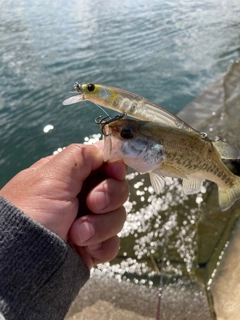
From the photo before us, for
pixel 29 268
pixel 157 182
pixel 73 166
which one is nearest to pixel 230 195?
pixel 157 182

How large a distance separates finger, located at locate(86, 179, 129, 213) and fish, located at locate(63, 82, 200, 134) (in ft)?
1.58

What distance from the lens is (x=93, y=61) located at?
1234cm

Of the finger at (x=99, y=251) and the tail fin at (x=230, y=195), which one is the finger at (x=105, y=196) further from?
the tail fin at (x=230, y=195)

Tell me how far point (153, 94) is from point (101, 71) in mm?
2615

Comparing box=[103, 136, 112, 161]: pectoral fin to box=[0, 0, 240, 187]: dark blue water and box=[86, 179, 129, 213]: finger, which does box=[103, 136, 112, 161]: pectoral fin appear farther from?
box=[0, 0, 240, 187]: dark blue water

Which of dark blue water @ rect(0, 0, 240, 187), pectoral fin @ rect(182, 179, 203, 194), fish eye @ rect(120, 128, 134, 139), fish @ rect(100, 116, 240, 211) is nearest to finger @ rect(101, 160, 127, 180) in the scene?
fish @ rect(100, 116, 240, 211)

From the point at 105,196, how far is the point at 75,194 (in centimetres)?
19

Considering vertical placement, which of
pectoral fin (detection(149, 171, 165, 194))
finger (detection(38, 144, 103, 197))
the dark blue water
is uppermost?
finger (detection(38, 144, 103, 197))

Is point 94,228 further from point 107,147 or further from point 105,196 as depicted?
point 107,147

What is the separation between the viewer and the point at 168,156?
201 centimetres

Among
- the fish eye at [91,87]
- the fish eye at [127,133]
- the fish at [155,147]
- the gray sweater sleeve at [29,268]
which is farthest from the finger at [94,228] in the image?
the fish eye at [91,87]

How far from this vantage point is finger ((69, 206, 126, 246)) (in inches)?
85.4

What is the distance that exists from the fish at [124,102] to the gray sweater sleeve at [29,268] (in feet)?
2.38

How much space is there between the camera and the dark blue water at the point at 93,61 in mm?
8539
